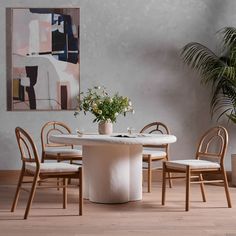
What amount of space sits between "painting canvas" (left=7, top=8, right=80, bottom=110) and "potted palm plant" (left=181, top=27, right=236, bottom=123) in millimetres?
1407

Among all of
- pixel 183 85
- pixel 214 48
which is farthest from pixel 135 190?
pixel 214 48

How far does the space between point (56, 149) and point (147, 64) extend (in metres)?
1.56

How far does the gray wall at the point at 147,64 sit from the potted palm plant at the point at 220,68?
11 centimetres

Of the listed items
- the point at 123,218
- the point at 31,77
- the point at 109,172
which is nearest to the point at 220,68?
the point at 109,172

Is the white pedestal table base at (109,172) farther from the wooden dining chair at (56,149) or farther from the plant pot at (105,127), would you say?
the wooden dining chair at (56,149)

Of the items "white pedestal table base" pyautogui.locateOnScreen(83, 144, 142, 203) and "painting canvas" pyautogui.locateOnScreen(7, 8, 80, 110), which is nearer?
"white pedestal table base" pyautogui.locateOnScreen(83, 144, 142, 203)

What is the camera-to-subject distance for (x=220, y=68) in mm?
6367

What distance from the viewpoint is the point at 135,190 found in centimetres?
550

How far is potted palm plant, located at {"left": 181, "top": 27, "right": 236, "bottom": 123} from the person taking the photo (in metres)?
6.46

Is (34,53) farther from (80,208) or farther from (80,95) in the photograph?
(80,208)

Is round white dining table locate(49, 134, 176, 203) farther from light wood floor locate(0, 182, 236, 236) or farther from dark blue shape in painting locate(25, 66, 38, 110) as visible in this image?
dark blue shape in painting locate(25, 66, 38, 110)

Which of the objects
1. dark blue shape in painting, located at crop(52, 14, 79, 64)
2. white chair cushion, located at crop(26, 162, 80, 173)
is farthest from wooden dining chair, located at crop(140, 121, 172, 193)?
white chair cushion, located at crop(26, 162, 80, 173)

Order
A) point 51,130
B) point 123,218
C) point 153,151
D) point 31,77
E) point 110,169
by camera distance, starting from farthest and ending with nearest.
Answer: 1. point 31,77
2. point 51,130
3. point 153,151
4. point 110,169
5. point 123,218

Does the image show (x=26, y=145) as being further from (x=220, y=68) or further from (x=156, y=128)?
(x=220, y=68)
